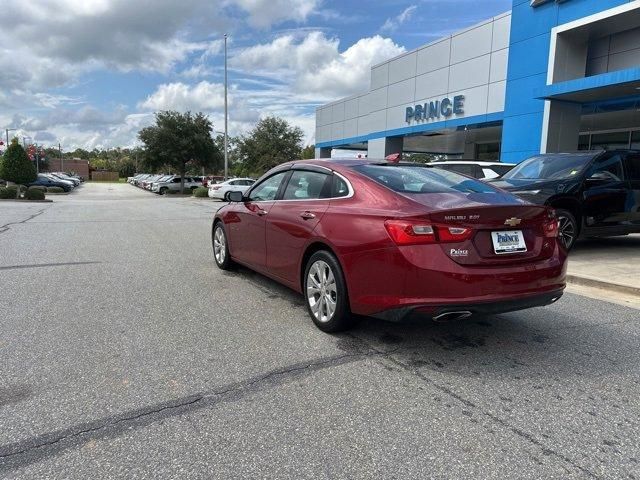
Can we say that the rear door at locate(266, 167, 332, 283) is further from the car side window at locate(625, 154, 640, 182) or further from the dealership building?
the dealership building

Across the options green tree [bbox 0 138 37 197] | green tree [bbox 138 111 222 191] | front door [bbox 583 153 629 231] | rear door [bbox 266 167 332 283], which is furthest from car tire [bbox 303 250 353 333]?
green tree [bbox 138 111 222 191]

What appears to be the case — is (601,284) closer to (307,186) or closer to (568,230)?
(568,230)

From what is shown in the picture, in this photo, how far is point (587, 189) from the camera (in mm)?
8172

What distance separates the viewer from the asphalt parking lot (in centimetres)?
257

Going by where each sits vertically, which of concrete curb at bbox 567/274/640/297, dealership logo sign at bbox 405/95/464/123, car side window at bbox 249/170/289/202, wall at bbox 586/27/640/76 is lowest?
concrete curb at bbox 567/274/640/297

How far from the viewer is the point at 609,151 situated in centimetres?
852

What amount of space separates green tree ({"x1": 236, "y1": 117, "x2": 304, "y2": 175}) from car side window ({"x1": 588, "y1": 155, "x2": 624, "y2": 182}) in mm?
47530

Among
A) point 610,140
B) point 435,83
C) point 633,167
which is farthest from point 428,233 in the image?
point 435,83

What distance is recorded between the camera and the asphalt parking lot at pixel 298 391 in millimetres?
2566

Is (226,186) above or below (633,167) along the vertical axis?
below

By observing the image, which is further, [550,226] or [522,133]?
[522,133]

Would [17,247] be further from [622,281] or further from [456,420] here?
[622,281]

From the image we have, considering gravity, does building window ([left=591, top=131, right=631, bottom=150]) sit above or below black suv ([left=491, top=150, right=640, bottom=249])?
above

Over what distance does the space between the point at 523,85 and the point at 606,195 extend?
12.8m
